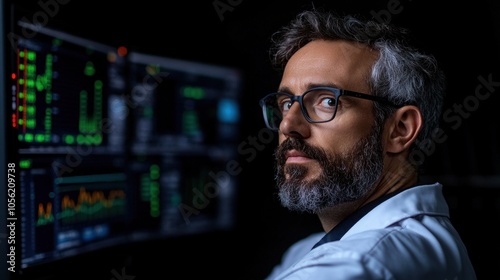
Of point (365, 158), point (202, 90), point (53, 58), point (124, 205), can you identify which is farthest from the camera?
point (202, 90)

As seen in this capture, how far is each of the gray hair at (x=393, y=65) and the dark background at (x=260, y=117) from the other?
0.76 meters

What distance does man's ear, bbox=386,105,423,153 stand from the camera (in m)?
1.28

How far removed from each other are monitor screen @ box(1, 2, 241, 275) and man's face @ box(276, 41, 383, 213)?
56 cm

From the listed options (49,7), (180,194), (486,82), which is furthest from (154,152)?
(486,82)

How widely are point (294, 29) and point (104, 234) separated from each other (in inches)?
30.4

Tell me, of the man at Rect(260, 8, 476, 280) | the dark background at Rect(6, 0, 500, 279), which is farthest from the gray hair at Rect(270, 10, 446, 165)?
the dark background at Rect(6, 0, 500, 279)

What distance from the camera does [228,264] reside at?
2.33 metres

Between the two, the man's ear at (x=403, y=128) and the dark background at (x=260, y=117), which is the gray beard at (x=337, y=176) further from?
the dark background at (x=260, y=117)

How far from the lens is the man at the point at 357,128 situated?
4.00 ft

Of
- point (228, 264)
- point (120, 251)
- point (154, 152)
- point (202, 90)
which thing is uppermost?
point (202, 90)

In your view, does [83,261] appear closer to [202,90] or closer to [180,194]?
[180,194]

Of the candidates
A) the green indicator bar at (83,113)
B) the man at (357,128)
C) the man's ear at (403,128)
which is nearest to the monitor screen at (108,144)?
the green indicator bar at (83,113)

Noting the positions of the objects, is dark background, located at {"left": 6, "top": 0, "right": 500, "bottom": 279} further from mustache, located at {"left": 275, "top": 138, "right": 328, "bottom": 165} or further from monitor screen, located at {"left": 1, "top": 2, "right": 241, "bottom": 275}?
mustache, located at {"left": 275, "top": 138, "right": 328, "bottom": 165}

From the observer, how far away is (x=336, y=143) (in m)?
1.24
